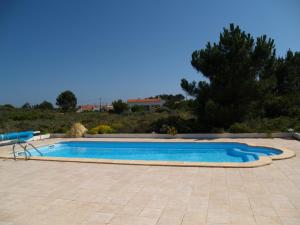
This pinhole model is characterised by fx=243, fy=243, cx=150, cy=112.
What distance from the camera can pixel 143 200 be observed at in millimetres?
4242

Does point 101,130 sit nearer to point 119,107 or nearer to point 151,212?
point 151,212

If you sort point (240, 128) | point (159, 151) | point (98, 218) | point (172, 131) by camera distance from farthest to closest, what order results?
point (172, 131) → point (240, 128) → point (159, 151) → point (98, 218)

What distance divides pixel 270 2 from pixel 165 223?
9.73 meters

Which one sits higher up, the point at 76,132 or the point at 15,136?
the point at 76,132

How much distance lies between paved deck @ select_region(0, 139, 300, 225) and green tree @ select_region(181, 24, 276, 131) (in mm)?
6266

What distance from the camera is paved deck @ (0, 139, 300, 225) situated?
3.54 meters

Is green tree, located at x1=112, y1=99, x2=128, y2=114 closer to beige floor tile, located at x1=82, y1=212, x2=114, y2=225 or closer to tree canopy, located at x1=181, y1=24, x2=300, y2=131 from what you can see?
tree canopy, located at x1=181, y1=24, x2=300, y2=131

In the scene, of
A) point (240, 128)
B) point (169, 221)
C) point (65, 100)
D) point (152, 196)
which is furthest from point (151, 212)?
point (65, 100)

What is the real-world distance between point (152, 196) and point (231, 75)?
1008cm

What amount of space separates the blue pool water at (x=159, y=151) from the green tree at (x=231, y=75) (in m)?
2.70

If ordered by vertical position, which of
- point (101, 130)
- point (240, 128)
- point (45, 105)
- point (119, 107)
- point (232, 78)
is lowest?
point (101, 130)

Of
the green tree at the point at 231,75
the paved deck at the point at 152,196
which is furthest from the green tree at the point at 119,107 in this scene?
the paved deck at the point at 152,196

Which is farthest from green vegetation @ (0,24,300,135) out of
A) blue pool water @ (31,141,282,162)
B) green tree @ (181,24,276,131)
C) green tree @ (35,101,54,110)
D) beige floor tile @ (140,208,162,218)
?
green tree @ (35,101,54,110)

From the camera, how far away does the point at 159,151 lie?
10828 millimetres
